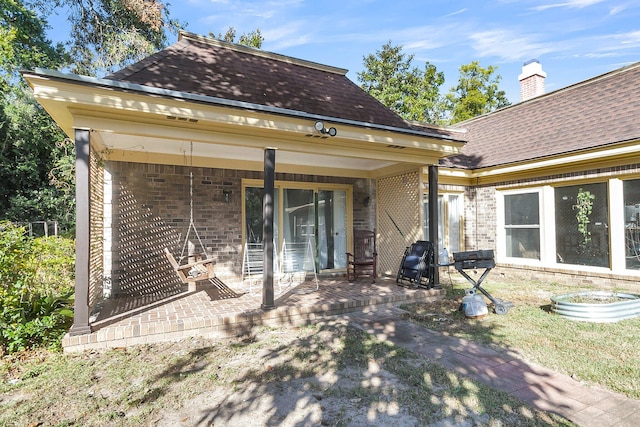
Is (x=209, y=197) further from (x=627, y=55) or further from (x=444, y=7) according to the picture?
(x=627, y=55)

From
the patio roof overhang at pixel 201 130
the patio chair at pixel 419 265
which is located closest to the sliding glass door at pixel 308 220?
the patio roof overhang at pixel 201 130

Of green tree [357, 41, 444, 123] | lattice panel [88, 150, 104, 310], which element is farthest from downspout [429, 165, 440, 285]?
green tree [357, 41, 444, 123]

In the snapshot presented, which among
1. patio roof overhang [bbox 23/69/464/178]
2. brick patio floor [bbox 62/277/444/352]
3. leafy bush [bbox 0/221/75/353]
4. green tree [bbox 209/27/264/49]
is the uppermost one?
green tree [bbox 209/27/264/49]

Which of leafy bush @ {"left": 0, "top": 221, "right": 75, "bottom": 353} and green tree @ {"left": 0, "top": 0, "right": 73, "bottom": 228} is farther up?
green tree @ {"left": 0, "top": 0, "right": 73, "bottom": 228}

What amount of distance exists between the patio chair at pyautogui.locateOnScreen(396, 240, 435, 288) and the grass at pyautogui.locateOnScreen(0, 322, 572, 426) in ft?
8.44

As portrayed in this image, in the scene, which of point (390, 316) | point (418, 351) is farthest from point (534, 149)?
point (418, 351)

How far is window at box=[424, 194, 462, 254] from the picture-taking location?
9.29 meters

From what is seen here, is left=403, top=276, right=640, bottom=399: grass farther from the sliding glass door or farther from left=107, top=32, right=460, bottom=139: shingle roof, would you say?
left=107, top=32, right=460, bottom=139: shingle roof

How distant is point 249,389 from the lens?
303cm

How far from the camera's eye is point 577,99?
874 cm

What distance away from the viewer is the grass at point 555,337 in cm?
324

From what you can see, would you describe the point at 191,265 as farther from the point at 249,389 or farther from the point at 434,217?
the point at 434,217

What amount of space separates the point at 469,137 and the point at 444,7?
3.87 metres

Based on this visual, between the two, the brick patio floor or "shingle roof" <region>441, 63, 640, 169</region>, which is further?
"shingle roof" <region>441, 63, 640, 169</region>
